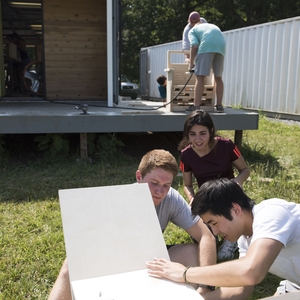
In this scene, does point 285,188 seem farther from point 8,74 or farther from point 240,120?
point 8,74

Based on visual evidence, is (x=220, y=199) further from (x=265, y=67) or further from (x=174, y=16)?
(x=174, y=16)

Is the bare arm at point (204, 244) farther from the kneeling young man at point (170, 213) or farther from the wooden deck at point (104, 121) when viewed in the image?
the wooden deck at point (104, 121)

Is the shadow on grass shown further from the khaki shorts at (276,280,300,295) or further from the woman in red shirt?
the khaki shorts at (276,280,300,295)

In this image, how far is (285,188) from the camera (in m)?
4.39

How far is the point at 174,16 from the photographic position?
28672 mm

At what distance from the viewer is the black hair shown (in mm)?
1792

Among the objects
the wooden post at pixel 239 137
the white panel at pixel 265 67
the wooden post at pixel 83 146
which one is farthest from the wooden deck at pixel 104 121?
the white panel at pixel 265 67

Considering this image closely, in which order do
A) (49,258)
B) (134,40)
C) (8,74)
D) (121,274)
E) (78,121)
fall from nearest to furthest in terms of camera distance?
(121,274) → (49,258) → (78,121) → (8,74) → (134,40)

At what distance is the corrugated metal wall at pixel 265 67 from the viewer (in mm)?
8391

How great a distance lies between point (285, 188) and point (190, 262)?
2.36 metres

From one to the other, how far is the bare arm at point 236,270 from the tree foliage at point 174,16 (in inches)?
945

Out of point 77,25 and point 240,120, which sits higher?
point 77,25

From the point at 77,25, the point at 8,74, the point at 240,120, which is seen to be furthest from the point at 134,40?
the point at 240,120

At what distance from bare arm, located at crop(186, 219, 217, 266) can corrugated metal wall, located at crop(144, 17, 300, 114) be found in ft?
21.4
